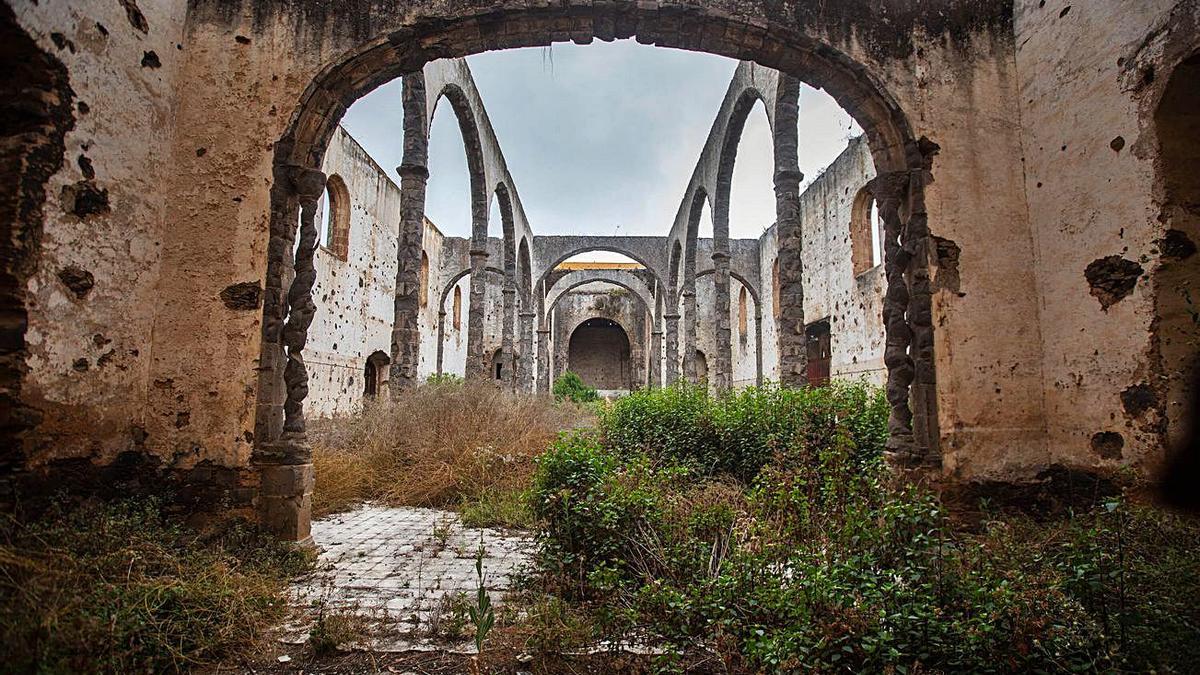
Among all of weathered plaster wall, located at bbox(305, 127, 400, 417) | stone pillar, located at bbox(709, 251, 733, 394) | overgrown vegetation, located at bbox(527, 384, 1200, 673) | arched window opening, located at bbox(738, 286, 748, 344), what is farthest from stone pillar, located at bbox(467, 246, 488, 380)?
arched window opening, located at bbox(738, 286, 748, 344)

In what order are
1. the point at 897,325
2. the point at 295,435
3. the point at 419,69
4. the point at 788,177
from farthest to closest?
the point at 788,177 → the point at 419,69 → the point at 897,325 → the point at 295,435

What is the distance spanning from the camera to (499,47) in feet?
17.5

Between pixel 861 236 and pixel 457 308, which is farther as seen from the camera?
pixel 457 308

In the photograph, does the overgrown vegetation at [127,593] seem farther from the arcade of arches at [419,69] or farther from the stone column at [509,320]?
the stone column at [509,320]

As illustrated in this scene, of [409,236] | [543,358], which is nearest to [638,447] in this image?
[409,236]

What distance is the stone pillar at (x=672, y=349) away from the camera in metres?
18.4

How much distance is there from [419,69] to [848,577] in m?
4.90

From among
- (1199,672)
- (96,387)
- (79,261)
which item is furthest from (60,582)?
(1199,672)

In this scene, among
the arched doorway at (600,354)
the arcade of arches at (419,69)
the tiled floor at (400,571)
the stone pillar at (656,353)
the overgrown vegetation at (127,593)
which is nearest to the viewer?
the overgrown vegetation at (127,593)

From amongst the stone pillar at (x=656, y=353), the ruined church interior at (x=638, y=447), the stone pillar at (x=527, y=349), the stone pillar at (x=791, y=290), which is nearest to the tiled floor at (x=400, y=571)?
the ruined church interior at (x=638, y=447)

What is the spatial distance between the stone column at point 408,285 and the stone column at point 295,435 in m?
4.46

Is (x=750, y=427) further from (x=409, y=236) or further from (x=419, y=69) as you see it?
(x=409, y=236)

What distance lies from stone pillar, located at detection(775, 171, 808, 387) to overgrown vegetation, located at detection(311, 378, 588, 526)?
3.76 m

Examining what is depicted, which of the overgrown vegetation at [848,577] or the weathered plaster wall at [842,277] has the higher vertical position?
the weathered plaster wall at [842,277]
